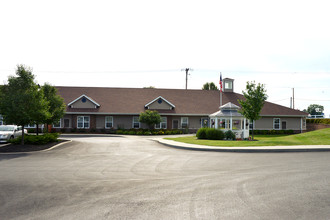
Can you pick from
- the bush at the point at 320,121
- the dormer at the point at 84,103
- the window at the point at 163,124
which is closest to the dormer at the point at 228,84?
the window at the point at 163,124

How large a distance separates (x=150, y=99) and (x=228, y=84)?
14290mm

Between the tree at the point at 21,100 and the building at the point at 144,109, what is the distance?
2009 cm

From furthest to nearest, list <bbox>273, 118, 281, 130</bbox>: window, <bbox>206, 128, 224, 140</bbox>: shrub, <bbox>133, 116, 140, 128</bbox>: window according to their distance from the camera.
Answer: <bbox>273, 118, 281, 130</bbox>: window, <bbox>133, 116, 140, 128</bbox>: window, <bbox>206, 128, 224, 140</bbox>: shrub

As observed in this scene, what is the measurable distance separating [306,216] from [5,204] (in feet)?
20.9

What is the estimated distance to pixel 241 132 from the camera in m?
Answer: 28.3

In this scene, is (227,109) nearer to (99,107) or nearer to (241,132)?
(241,132)

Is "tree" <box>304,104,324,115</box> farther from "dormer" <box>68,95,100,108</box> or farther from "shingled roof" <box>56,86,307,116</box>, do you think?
"dormer" <box>68,95,100,108</box>

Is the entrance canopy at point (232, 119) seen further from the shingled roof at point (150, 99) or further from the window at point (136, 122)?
the window at point (136, 122)

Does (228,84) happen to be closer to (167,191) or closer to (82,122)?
(82,122)

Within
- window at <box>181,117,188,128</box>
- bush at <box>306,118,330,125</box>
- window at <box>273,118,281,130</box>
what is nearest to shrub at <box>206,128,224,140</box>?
window at <box>181,117,188,128</box>

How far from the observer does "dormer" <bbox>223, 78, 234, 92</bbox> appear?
160 ft

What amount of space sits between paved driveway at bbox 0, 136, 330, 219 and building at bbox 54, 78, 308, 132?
27.7 metres

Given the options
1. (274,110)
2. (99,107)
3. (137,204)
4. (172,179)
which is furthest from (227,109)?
(137,204)

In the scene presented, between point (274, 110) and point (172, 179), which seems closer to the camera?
point (172, 179)
